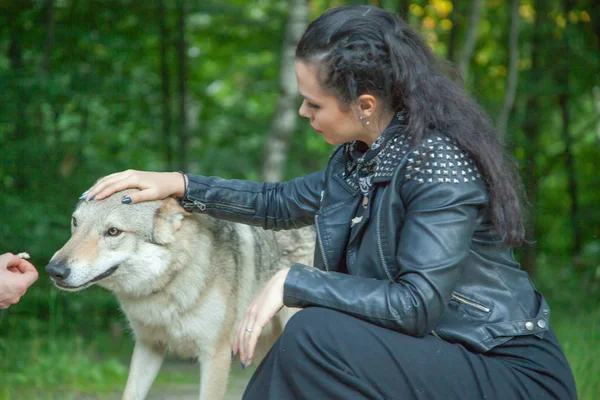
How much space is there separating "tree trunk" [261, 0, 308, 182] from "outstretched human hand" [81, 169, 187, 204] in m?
2.76

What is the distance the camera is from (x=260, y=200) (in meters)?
3.16

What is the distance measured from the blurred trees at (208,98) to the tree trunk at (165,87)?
1cm

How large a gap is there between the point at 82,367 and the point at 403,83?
3405 mm

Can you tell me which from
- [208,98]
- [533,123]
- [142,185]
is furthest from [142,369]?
[533,123]

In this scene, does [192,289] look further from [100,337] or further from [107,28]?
[107,28]

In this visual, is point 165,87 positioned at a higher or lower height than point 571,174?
higher

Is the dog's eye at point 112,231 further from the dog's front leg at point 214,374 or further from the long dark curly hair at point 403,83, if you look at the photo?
the long dark curly hair at point 403,83

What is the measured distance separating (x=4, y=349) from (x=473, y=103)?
133 inches

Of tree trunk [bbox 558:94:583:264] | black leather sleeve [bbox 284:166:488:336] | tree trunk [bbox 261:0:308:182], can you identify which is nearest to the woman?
black leather sleeve [bbox 284:166:488:336]

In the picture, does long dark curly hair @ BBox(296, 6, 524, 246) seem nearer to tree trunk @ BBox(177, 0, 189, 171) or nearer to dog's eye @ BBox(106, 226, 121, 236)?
dog's eye @ BBox(106, 226, 121, 236)

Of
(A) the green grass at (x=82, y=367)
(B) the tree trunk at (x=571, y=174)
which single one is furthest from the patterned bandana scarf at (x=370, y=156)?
(B) the tree trunk at (x=571, y=174)

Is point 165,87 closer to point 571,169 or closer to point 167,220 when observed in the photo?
point 167,220

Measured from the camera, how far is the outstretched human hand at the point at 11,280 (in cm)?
265

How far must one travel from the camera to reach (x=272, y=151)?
6070 mm
